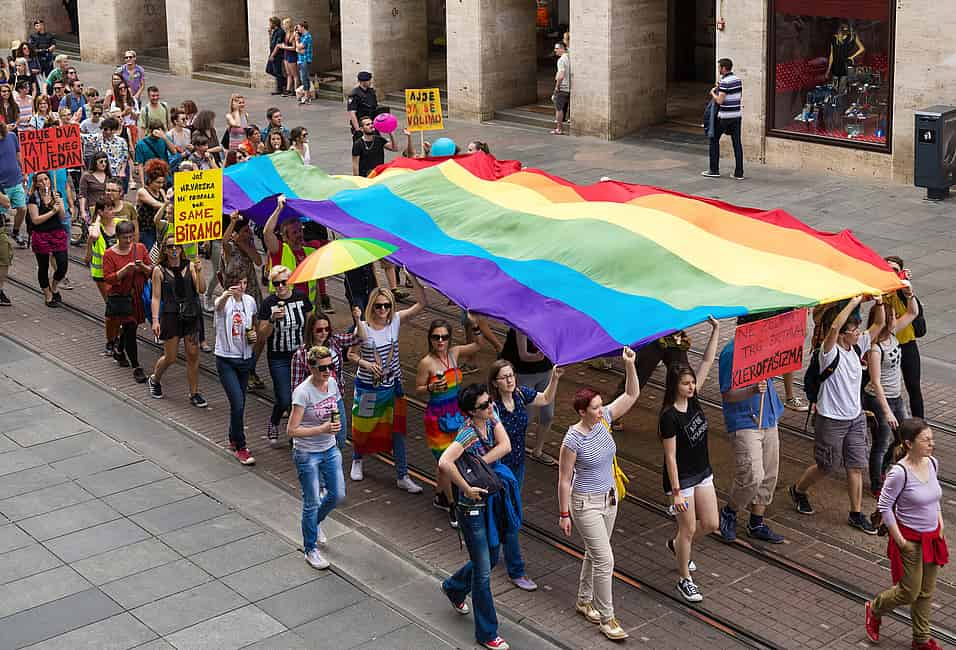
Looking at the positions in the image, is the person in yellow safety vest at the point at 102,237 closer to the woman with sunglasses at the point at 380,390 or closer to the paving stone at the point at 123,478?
the paving stone at the point at 123,478

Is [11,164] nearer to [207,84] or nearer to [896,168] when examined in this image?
[896,168]

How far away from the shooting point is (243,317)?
12336 mm

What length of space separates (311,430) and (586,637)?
8.05 feet

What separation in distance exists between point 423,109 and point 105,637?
10.9 m

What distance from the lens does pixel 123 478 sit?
39.8 ft

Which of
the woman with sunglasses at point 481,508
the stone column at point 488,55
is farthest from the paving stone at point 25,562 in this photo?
the stone column at point 488,55

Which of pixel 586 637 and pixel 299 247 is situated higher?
pixel 299 247

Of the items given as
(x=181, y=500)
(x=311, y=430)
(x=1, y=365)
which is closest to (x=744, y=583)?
(x=311, y=430)

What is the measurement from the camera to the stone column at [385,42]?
29953 mm

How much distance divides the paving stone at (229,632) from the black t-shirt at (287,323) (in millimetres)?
3113

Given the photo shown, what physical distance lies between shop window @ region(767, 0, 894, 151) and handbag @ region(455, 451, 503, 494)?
14.5 meters

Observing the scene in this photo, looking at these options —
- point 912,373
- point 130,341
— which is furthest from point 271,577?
point 912,373

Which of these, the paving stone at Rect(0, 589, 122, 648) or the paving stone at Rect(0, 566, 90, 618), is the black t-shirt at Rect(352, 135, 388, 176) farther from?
the paving stone at Rect(0, 589, 122, 648)

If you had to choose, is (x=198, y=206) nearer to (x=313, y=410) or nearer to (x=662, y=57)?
(x=313, y=410)
